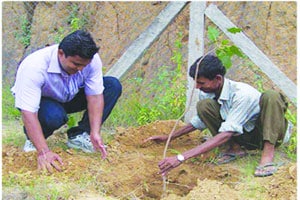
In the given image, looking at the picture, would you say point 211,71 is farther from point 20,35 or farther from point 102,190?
point 20,35

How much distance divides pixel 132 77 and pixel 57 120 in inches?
73.9

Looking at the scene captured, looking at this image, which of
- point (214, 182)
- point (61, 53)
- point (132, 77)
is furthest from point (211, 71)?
point (132, 77)

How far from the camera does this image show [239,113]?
4.46 m

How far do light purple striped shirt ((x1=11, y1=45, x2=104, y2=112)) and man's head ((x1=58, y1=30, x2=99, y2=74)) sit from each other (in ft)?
0.45

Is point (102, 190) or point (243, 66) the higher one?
point (243, 66)

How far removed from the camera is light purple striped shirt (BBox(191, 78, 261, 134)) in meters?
4.42

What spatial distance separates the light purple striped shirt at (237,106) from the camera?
4422mm

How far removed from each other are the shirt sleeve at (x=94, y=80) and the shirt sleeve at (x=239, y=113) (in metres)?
1.01

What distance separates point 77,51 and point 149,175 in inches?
40.5

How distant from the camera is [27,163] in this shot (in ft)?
14.9

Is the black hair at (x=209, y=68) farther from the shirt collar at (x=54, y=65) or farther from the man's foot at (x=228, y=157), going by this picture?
the shirt collar at (x=54, y=65)

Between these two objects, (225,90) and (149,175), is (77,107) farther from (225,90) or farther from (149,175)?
(225,90)

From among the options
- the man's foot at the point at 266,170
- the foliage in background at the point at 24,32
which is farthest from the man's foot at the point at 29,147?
the foliage in background at the point at 24,32

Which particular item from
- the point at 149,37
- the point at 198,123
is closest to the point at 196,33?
the point at 149,37
